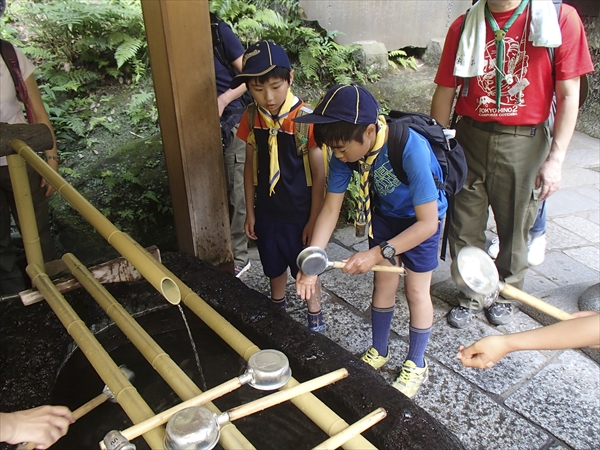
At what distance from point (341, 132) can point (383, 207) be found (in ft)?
1.93

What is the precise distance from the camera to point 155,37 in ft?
8.95

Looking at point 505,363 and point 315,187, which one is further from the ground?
point 315,187

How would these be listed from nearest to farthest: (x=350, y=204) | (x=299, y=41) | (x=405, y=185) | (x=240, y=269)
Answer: (x=405, y=185)
(x=240, y=269)
(x=350, y=204)
(x=299, y=41)

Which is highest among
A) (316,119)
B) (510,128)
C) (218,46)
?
(218,46)

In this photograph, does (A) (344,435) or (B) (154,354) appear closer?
(A) (344,435)

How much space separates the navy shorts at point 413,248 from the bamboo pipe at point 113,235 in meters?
1.28

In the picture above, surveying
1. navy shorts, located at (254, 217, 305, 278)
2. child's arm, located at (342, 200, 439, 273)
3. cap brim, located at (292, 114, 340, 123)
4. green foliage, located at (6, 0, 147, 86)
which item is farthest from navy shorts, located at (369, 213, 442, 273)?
green foliage, located at (6, 0, 147, 86)

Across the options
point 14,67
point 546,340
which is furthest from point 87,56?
point 546,340

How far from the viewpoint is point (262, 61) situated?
94.4 inches

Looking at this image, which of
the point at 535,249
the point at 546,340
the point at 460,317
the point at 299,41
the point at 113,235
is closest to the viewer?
the point at 546,340

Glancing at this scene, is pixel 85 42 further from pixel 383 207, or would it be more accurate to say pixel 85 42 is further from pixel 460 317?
pixel 460 317

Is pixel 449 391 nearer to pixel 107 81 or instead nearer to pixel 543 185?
pixel 543 185

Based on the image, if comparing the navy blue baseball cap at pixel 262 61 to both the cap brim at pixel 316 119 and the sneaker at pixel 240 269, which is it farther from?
the sneaker at pixel 240 269

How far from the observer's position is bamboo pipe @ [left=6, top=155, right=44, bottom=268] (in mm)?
2592
